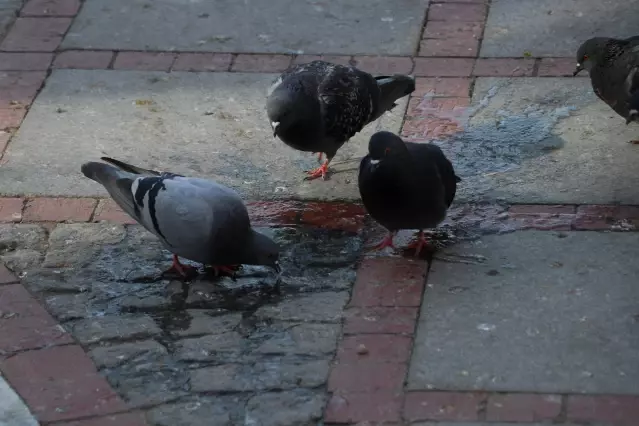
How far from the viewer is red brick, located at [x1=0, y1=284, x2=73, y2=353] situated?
4.39 m

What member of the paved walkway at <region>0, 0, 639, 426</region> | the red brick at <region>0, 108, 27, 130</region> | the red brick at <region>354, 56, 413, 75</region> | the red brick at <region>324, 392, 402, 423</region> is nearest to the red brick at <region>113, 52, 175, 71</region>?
the paved walkway at <region>0, 0, 639, 426</region>

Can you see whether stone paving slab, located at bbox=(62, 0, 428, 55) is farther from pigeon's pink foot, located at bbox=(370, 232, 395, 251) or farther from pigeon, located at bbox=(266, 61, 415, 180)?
pigeon's pink foot, located at bbox=(370, 232, 395, 251)

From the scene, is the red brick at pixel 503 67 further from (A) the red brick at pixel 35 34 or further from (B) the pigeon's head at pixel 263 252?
(A) the red brick at pixel 35 34

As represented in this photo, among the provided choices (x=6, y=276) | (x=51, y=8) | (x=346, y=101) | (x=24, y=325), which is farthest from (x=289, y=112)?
(x=51, y=8)

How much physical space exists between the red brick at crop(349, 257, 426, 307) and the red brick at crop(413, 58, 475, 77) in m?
1.86

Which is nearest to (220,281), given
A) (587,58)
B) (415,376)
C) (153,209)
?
(153,209)

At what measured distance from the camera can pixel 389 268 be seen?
4.79 m

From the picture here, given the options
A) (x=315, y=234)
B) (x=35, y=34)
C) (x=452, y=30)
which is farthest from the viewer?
(x=35, y=34)

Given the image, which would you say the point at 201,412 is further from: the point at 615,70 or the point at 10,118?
the point at 615,70

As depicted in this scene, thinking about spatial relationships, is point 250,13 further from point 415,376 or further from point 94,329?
point 415,376

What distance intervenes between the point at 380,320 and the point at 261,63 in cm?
260

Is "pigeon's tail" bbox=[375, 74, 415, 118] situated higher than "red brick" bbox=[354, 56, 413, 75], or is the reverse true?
"pigeon's tail" bbox=[375, 74, 415, 118]

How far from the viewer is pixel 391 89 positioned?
18.8ft

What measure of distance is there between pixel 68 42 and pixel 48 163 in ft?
4.78
